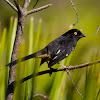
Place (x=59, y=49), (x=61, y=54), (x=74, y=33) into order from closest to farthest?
(x=61, y=54) → (x=59, y=49) → (x=74, y=33)

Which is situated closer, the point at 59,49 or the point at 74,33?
the point at 59,49

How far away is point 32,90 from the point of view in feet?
7.26

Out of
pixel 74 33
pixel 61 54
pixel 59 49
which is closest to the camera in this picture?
pixel 61 54

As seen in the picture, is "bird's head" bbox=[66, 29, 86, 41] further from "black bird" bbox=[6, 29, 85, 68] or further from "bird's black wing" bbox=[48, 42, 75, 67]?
"bird's black wing" bbox=[48, 42, 75, 67]

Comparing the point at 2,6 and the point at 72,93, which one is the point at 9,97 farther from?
the point at 2,6

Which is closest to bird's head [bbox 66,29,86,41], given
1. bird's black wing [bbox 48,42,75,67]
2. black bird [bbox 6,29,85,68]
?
black bird [bbox 6,29,85,68]

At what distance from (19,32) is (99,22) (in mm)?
4456

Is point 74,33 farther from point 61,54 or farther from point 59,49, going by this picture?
point 61,54

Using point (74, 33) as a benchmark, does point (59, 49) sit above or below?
below

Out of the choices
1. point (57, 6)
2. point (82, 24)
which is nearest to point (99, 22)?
point (82, 24)

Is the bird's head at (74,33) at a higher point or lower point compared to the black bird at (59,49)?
higher

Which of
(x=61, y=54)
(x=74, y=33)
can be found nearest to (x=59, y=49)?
(x=61, y=54)

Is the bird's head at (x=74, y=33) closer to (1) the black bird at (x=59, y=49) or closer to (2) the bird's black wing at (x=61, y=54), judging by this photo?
(1) the black bird at (x=59, y=49)

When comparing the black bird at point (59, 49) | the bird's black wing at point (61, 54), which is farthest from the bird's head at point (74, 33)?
the bird's black wing at point (61, 54)
